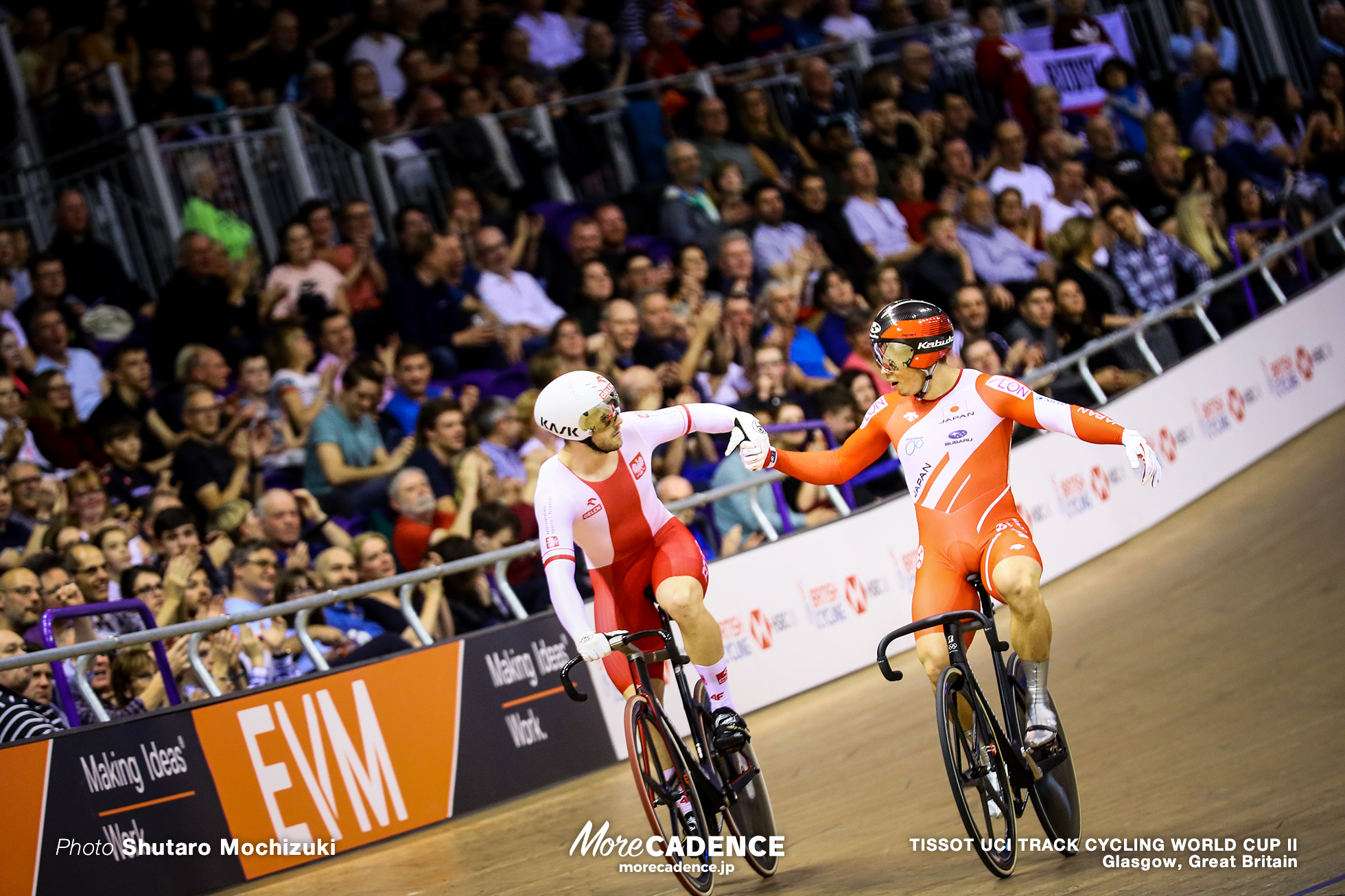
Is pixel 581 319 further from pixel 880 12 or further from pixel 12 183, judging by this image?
pixel 880 12

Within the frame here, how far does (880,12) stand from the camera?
17.2m

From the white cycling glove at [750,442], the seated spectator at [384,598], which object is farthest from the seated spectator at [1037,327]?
the white cycling glove at [750,442]

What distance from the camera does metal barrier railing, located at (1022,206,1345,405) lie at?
12.1m

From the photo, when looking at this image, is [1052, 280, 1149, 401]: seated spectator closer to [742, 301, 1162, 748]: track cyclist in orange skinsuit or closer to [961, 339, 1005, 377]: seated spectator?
[961, 339, 1005, 377]: seated spectator

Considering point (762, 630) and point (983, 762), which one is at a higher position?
point (983, 762)

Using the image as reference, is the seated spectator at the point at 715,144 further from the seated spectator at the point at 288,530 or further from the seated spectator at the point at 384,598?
the seated spectator at the point at 384,598

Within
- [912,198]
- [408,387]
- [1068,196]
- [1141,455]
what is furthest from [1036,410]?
[1068,196]

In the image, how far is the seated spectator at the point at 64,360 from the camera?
9969mm

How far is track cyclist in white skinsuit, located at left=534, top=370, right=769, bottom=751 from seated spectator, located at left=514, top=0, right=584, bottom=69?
29.5 feet

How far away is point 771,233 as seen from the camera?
515 inches

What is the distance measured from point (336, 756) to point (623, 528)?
2821mm

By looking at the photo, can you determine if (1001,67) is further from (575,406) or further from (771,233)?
(575,406)

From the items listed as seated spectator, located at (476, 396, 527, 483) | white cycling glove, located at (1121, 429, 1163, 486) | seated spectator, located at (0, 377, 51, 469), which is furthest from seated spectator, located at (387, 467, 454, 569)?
white cycling glove, located at (1121, 429, 1163, 486)

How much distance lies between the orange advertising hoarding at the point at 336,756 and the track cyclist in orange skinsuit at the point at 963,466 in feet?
10.5
